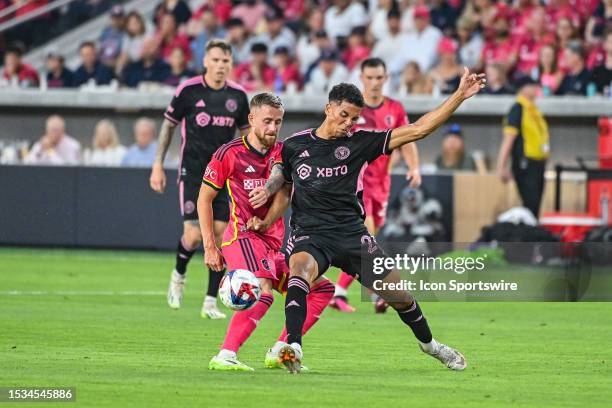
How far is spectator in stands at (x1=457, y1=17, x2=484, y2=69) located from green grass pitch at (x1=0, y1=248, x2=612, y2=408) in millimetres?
6831

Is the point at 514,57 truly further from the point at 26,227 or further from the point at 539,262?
the point at 26,227

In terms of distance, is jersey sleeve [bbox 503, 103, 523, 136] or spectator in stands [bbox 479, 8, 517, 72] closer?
jersey sleeve [bbox 503, 103, 523, 136]

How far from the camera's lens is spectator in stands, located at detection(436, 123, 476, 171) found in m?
20.7

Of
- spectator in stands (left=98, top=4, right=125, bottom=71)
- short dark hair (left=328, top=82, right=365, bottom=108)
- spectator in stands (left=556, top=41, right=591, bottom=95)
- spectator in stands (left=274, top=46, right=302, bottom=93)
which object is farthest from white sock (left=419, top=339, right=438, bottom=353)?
spectator in stands (left=98, top=4, right=125, bottom=71)

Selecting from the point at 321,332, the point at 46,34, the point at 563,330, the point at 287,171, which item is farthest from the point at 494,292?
the point at 46,34

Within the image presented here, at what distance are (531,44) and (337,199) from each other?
42.9 ft

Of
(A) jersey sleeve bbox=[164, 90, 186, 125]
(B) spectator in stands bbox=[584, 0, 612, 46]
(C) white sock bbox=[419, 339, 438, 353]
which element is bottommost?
(C) white sock bbox=[419, 339, 438, 353]


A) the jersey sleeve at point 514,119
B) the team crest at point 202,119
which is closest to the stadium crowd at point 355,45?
the jersey sleeve at point 514,119

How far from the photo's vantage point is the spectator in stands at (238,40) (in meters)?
24.2

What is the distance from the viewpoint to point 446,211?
20.2 metres

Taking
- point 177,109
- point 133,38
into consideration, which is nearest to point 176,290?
point 177,109

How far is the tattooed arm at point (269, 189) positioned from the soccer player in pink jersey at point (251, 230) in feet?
0.26

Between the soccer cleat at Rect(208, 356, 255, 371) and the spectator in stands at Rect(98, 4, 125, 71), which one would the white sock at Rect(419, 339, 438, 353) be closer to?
the soccer cleat at Rect(208, 356, 255, 371)

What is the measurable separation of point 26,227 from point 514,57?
7863 millimetres
